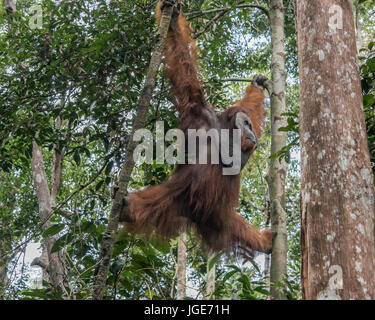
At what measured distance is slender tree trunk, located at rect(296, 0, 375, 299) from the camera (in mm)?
1611

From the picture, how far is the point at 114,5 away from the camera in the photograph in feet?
12.0

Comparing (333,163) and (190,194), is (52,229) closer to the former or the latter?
(190,194)

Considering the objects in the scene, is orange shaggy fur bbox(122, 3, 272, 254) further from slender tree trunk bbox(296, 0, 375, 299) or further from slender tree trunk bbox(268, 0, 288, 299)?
slender tree trunk bbox(296, 0, 375, 299)

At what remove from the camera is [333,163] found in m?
1.78

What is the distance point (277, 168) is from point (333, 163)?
4.90ft

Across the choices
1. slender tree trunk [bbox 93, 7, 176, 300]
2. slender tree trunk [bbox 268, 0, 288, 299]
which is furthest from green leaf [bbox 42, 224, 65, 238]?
slender tree trunk [bbox 268, 0, 288, 299]

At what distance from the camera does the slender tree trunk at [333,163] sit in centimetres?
161

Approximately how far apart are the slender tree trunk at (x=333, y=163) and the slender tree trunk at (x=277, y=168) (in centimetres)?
107

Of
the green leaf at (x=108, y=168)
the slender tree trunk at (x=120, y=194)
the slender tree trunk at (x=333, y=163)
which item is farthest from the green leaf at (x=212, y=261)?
the slender tree trunk at (x=333, y=163)

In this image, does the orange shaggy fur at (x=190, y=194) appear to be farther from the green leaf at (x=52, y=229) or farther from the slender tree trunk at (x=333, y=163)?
the slender tree trunk at (x=333, y=163)

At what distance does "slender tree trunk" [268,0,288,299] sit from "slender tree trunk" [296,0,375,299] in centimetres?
107

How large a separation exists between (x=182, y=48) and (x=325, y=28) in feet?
5.95

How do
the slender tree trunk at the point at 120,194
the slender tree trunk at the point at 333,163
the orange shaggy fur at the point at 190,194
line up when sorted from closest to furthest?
the slender tree trunk at the point at 333,163 → the slender tree trunk at the point at 120,194 → the orange shaggy fur at the point at 190,194

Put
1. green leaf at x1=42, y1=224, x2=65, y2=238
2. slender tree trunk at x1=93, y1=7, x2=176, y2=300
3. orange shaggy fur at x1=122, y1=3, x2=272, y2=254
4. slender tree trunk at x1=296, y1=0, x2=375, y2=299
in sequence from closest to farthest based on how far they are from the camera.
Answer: slender tree trunk at x1=296, y1=0, x2=375, y2=299, slender tree trunk at x1=93, y1=7, x2=176, y2=300, green leaf at x1=42, y1=224, x2=65, y2=238, orange shaggy fur at x1=122, y1=3, x2=272, y2=254
